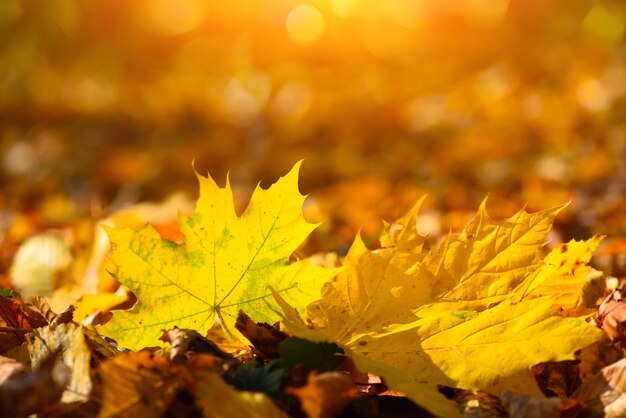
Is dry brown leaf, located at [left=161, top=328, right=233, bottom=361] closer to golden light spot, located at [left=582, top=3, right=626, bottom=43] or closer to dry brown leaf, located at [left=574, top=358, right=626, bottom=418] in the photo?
dry brown leaf, located at [left=574, top=358, right=626, bottom=418]

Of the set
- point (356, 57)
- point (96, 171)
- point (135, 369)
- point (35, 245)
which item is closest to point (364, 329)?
point (135, 369)

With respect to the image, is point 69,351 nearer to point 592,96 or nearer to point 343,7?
point 592,96

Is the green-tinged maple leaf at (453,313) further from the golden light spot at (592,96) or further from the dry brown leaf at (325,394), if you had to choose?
the golden light spot at (592,96)

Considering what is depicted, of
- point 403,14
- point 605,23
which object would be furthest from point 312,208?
point 403,14

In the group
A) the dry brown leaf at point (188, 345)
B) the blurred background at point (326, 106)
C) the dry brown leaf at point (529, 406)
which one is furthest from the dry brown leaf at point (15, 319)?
the blurred background at point (326, 106)

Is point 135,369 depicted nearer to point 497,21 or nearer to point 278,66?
point 278,66

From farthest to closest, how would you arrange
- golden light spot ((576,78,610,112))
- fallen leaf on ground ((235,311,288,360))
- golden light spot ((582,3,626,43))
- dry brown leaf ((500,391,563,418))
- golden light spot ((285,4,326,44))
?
golden light spot ((285,4,326,44))
golden light spot ((582,3,626,43))
golden light spot ((576,78,610,112))
fallen leaf on ground ((235,311,288,360))
dry brown leaf ((500,391,563,418))

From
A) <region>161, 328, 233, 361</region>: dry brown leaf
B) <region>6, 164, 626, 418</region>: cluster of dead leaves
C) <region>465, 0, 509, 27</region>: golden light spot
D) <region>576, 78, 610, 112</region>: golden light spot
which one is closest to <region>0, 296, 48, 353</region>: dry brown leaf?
<region>6, 164, 626, 418</region>: cluster of dead leaves
